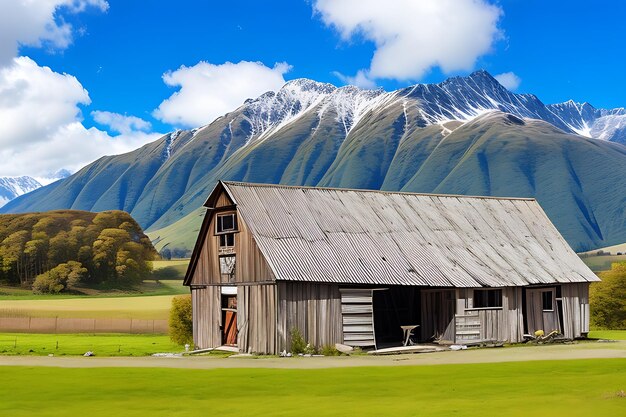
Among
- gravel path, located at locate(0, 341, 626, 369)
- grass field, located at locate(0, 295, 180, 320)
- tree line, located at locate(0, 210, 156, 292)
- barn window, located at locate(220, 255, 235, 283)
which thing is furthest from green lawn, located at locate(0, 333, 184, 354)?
tree line, located at locate(0, 210, 156, 292)

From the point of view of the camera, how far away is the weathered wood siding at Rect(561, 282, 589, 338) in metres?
62.9

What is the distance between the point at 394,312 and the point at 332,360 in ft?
45.8

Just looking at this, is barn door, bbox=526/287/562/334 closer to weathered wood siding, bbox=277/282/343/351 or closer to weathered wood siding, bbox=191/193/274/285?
weathered wood siding, bbox=277/282/343/351

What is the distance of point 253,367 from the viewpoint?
Answer: 3969 centimetres

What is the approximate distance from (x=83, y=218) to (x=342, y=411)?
6302 inches

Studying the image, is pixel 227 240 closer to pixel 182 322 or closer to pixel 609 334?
pixel 182 322

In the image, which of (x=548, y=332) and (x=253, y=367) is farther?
(x=548, y=332)

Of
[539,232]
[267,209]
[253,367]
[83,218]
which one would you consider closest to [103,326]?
[267,209]

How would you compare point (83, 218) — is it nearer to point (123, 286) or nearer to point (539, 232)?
point (123, 286)

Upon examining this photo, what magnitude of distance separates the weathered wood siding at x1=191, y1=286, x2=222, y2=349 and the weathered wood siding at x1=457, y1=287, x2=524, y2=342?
1605 cm

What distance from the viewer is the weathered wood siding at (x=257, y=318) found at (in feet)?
166

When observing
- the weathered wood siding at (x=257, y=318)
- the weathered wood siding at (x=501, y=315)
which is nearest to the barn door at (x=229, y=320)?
the weathered wood siding at (x=257, y=318)

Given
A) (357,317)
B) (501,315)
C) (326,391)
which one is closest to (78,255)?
(501,315)

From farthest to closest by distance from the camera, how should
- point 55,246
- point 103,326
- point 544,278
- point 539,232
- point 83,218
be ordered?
point 83,218
point 55,246
point 103,326
point 539,232
point 544,278
